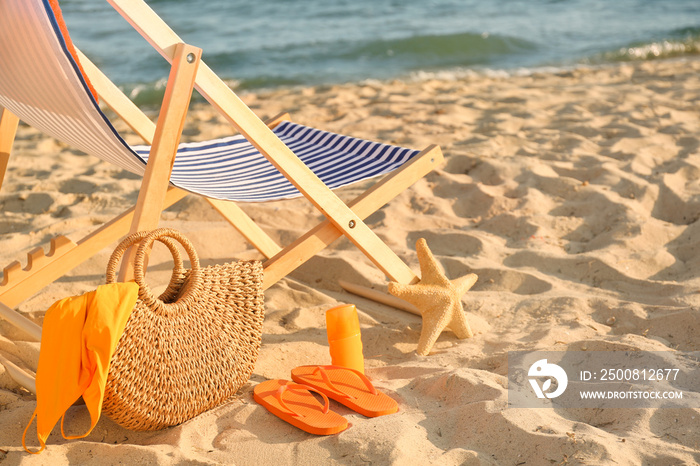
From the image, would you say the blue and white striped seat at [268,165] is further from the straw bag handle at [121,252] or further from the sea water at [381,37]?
the sea water at [381,37]

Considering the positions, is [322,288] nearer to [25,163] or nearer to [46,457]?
[46,457]

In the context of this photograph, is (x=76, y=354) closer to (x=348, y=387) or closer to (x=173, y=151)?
(x=173, y=151)

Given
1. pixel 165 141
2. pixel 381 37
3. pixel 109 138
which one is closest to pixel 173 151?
pixel 165 141

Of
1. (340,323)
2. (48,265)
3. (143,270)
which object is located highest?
(143,270)

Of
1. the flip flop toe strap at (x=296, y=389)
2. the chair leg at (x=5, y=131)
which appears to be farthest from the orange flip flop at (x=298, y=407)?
the chair leg at (x=5, y=131)

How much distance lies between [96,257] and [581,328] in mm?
1850

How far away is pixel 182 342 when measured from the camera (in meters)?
1.63

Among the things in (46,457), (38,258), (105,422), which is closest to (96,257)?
(38,258)

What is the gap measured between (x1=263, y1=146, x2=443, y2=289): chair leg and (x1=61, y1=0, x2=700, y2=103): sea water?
4895mm

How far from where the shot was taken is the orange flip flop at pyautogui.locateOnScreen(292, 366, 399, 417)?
→ 1.72 meters

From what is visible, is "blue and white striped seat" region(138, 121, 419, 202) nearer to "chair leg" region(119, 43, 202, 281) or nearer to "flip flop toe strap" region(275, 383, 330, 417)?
"chair leg" region(119, 43, 202, 281)

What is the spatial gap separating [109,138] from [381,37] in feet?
24.0

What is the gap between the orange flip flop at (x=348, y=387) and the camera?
172cm

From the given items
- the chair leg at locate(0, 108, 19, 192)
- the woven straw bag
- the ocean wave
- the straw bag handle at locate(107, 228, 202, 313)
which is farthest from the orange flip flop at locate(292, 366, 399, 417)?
the ocean wave
